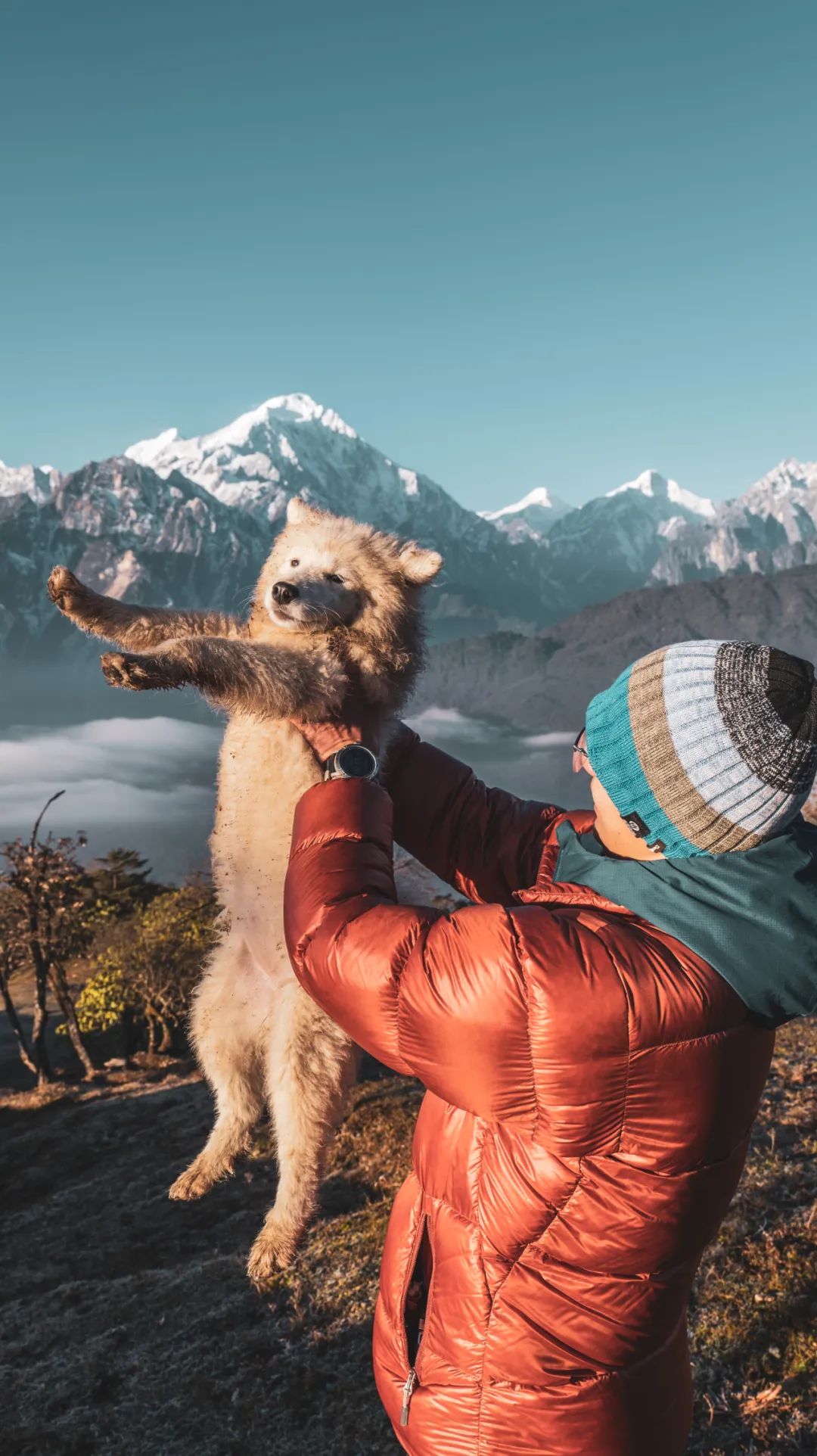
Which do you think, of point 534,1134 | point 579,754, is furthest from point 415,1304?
point 579,754

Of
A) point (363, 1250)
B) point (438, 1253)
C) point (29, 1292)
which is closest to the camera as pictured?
point (438, 1253)

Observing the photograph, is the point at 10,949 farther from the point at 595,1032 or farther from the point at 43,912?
the point at 595,1032

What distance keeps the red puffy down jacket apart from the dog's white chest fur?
3.48 ft

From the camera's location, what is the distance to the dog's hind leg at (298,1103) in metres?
3.71

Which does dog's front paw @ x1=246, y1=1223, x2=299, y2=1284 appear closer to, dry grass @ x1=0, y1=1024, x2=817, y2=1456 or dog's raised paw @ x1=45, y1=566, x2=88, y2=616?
dog's raised paw @ x1=45, y1=566, x2=88, y2=616

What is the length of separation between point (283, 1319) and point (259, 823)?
6.62 metres

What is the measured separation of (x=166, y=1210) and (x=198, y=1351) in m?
Result: 5.59

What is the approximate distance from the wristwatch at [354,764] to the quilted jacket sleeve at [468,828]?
0.62 metres

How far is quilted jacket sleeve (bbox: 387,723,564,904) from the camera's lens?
3.20m

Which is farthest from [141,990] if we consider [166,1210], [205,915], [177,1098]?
[166,1210]

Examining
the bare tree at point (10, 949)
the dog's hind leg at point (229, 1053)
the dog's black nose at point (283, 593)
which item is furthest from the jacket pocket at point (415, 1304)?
the bare tree at point (10, 949)

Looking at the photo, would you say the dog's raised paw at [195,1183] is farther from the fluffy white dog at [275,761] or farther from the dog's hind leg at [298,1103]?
the dog's hind leg at [298,1103]

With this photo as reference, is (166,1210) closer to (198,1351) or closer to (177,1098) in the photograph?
(198,1351)

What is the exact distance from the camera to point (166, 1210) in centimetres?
1262
